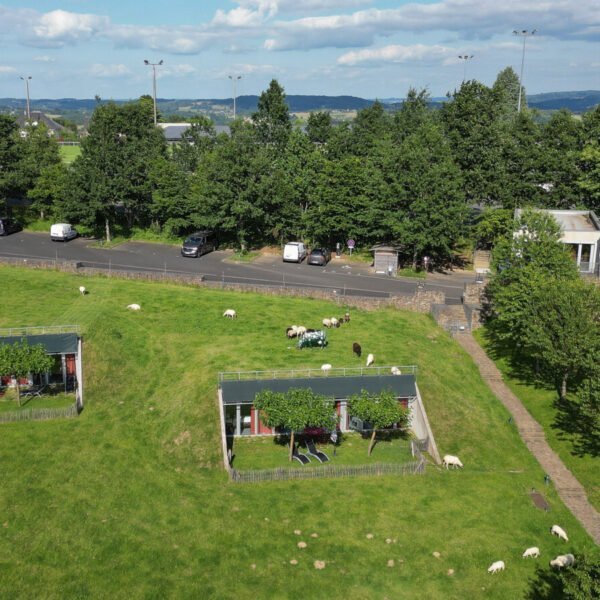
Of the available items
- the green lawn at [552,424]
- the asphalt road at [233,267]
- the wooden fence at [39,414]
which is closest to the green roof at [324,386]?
the green lawn at [552,424]

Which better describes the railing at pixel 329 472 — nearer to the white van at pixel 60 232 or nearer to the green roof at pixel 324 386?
the green roof at pixel 324 386

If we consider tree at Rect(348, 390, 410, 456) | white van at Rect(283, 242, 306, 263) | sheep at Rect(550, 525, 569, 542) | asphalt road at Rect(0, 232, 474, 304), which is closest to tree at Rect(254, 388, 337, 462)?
tree at Rect(348, 390, 410, 456)

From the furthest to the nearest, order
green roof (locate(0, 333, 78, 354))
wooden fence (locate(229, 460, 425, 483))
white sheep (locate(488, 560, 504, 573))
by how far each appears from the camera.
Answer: green roof (locate(0, 333, 78, 354)) → wooden fence (locate(229, 460, 425, 483)) → white sheep (locate(488, 560, 504, 573))

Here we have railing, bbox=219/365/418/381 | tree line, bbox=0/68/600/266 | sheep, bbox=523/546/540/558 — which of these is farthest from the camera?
tree line, bbox=0/68/600/266

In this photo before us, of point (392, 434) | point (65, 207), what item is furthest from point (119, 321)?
point (65, 207)

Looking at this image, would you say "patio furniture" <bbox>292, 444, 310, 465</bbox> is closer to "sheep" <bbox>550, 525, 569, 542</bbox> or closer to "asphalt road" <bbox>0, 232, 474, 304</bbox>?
"sheep" <bbox>550, 525, 569, 542</bbox>

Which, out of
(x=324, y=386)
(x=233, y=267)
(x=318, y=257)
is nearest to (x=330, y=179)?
(x=318, y=257)
